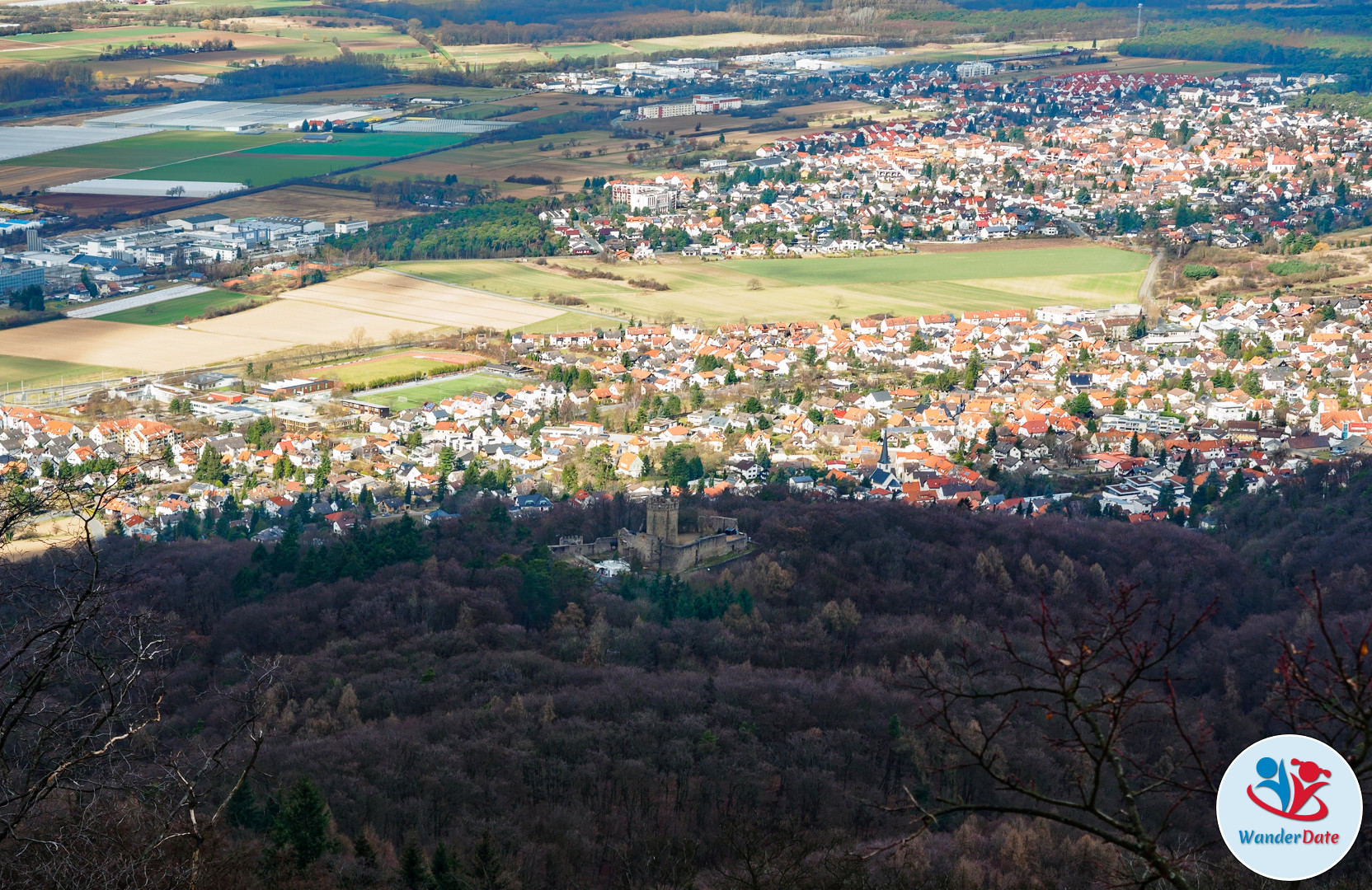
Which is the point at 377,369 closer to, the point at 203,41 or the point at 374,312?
the point at 374,312

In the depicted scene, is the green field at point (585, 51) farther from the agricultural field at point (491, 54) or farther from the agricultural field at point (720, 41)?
the agricultural field at point (720, 41)

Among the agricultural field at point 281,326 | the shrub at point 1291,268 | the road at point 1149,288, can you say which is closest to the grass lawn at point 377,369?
the agricultural field at point 281,326

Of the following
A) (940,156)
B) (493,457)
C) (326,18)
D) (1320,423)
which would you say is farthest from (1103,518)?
(326,18)

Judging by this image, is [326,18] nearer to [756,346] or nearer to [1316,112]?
[1316,112]

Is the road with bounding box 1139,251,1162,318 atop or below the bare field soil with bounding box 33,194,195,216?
below

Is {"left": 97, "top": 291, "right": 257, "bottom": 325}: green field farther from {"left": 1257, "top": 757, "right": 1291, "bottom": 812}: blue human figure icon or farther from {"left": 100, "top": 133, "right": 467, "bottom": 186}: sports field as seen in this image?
{"left": 1257, "top": 757, "right": 1291, "bottom": 812}: blue human figure icon

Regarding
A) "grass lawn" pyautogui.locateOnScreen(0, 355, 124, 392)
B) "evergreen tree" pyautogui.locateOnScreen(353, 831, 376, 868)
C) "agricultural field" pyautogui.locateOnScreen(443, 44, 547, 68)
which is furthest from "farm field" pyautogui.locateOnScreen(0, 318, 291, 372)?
"agricultural field" pyautogui.locateOnScreen(443, 44, 547, 68)

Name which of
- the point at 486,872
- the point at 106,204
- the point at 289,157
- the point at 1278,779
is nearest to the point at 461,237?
the point at 106,204
